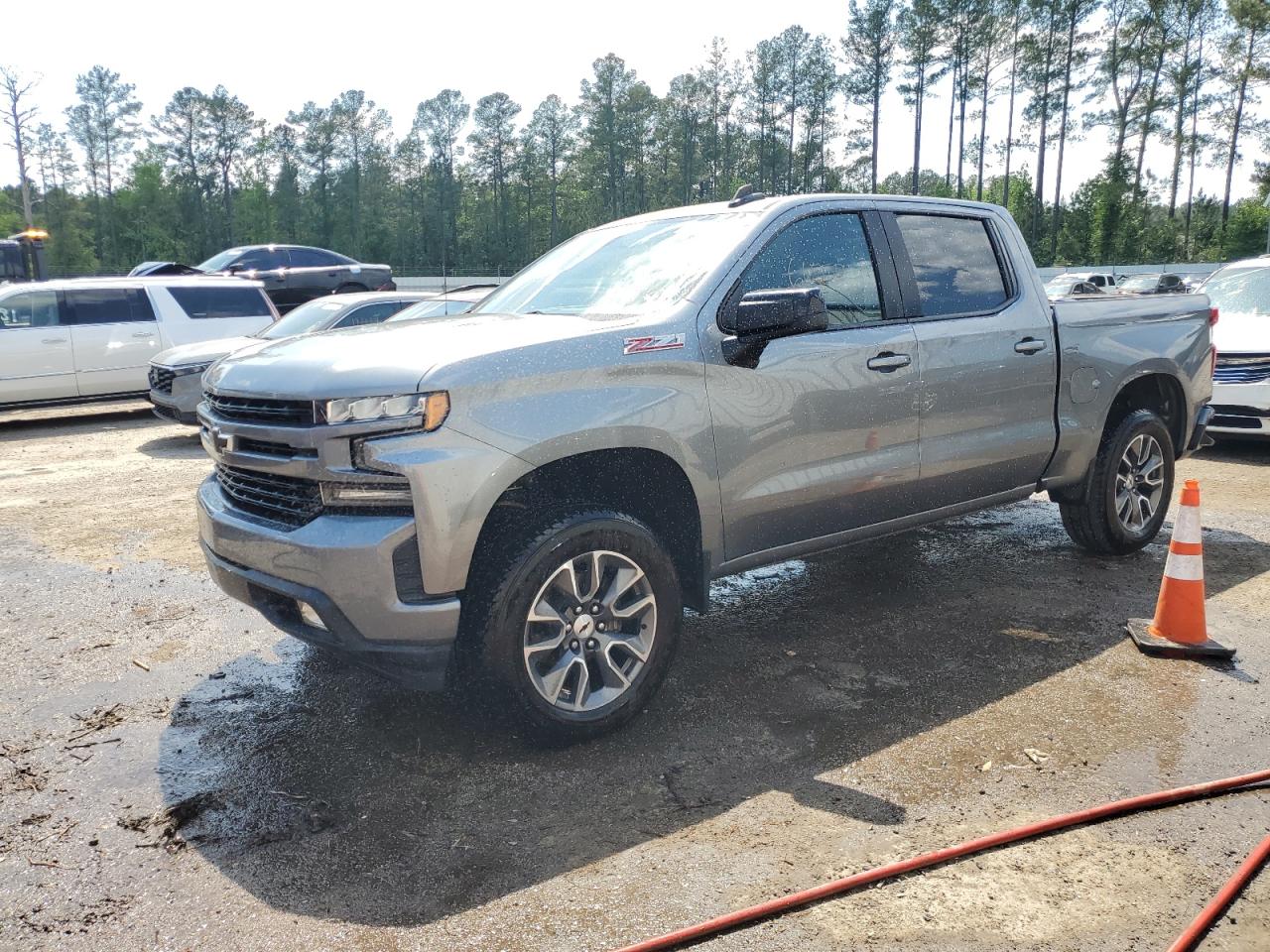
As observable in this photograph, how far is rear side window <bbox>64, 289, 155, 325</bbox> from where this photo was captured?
40.7 feet

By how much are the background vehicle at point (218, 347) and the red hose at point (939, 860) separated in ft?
27.9

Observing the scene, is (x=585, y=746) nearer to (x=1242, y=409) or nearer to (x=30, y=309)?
(x=1242, y=409)

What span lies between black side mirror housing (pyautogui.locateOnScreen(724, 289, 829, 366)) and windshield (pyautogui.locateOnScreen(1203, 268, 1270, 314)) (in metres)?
7.91

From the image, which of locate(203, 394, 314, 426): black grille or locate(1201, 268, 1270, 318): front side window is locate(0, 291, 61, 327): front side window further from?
locate(1201, 268, 1270, 318): front side window

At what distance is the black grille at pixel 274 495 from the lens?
3.38m

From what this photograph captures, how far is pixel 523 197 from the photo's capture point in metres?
91.9

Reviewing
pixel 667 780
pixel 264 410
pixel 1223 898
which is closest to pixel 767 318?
pixel 667 780

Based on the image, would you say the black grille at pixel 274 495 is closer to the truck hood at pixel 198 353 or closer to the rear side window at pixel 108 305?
the truck hood at pixel 198 353

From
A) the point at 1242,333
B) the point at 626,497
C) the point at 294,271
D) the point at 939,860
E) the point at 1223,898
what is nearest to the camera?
the point at 1223,898

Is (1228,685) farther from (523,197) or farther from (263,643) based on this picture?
(523,197)

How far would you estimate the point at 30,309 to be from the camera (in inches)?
481

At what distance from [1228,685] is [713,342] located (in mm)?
2525

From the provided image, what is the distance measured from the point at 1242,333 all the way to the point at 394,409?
8.96m

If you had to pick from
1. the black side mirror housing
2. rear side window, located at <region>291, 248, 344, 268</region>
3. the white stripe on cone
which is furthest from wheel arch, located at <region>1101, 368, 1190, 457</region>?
rear side window, located at <region>291, 248, 344, 268</region>
